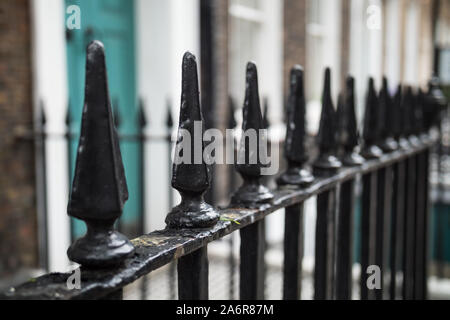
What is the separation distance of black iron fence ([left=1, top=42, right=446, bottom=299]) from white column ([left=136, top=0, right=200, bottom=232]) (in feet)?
9.43

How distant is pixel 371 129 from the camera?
1957 millimetres

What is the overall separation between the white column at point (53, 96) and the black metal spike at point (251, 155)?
2861 millimetres

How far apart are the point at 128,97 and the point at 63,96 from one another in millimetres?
1074

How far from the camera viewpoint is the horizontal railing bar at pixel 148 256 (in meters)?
0.71

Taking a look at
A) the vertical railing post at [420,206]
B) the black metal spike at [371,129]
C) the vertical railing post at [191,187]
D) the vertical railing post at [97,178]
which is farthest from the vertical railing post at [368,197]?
the vertical railing post at [97,178]

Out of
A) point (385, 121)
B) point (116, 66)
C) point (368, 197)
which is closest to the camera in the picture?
point (368, 197)

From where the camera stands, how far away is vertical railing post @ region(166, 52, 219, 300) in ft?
2.99

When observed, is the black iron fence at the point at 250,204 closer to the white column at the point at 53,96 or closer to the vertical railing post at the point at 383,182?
the vertical railing post at the point at 383,182

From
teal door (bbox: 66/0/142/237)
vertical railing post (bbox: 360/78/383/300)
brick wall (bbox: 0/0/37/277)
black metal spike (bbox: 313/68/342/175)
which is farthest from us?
teal door (bbox: 66/0/142/237)

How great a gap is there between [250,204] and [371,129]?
3.19 feet

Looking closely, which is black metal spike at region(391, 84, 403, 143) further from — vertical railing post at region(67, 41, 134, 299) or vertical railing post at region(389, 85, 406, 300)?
vertical railing post at region(67, 41, 134, 299)
